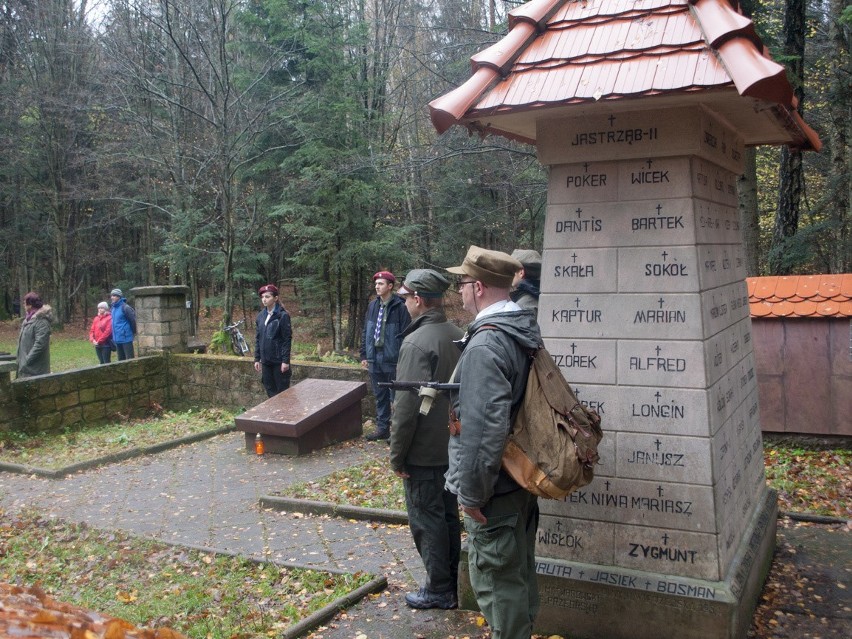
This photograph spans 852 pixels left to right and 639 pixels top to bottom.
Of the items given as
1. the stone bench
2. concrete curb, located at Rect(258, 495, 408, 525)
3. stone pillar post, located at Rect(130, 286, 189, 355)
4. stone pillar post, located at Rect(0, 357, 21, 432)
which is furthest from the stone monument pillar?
stone pillar post, located at Rect(130, 286, 189, 355)

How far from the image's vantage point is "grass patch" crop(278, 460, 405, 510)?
694 centimetres

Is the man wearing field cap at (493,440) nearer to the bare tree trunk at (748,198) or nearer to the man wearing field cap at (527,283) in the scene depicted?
the man wearing field cap at (527,283)

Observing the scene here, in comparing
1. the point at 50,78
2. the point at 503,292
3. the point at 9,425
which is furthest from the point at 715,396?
the point at 50,78

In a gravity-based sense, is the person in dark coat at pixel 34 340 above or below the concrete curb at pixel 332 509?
above

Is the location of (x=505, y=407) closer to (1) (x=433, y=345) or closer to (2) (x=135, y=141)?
(1) (x=433, y=345)

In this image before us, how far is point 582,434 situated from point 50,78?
27785mm

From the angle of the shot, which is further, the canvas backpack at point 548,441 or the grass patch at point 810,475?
the grass patch at point 810,475

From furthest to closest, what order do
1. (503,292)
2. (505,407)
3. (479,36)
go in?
1. (479,36)
2. (503,292)
3. (505,407)

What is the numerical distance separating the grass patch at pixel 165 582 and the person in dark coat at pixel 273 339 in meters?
4.01

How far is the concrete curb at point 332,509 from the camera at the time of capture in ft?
21.0

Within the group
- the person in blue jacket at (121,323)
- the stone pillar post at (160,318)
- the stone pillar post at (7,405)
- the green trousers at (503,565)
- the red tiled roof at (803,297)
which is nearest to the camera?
the green trousers at (503,565)

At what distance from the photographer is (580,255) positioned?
4.13 m

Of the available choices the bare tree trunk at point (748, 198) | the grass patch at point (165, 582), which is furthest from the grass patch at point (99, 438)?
the bare tree trunk at point (748, 198)

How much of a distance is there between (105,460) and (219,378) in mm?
3140
